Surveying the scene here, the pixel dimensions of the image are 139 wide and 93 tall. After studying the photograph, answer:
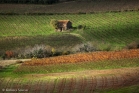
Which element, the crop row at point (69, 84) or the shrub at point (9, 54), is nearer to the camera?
the crop row at point (69, 84)

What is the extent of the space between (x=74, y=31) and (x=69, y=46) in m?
10.0

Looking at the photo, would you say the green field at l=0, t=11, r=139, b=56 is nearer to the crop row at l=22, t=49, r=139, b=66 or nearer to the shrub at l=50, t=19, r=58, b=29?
the shrub at l=50, t=19, r=58, b=29

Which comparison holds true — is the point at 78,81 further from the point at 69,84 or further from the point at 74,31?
the point at 74,31

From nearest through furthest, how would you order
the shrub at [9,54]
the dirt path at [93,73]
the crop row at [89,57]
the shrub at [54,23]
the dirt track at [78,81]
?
the dirt track at [78,81], the dirt path at [93,73], the crop row at [89,57], the shrub at [9,54], the shrub at [54,23]

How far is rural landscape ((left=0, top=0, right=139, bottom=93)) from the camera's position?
27594mm

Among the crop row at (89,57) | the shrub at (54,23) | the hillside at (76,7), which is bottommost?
the shrub at (54,23)

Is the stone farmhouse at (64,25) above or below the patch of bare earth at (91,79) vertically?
below

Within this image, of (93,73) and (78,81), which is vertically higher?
(78,81)

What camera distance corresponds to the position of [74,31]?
60.5 m

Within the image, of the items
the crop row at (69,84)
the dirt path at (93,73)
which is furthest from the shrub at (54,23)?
the crop row at (69,84)

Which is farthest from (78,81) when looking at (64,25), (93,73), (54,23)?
(54,23)

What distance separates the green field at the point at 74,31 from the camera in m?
52.7

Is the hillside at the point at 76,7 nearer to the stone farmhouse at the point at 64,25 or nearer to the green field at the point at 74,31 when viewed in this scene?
the green field at the point at 74,31

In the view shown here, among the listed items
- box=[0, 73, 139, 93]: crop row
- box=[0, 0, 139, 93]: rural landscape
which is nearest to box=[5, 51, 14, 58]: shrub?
box=[0, 0, 139, 93]: rural landscape
